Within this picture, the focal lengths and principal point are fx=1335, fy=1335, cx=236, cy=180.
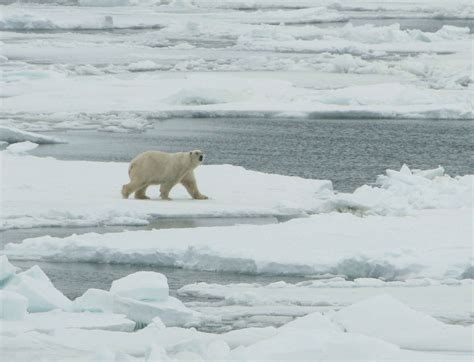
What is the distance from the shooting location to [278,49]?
99.1 feet

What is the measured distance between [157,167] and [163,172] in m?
0.07

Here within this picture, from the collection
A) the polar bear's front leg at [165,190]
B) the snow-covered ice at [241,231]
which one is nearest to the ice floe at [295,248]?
the snow-covered ice at [241,231]

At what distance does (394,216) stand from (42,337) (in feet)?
17.0

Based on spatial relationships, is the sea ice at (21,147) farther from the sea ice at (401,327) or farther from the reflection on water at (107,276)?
the sea ice at (401,327)

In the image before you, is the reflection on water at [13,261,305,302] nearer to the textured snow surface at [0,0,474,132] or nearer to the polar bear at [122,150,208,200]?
the polar bear at [122,150,208,200]

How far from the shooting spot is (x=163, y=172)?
1230 cm

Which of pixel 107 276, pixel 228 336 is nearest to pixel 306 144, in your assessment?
pixel 107 276

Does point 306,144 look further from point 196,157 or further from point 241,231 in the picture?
point 241,231

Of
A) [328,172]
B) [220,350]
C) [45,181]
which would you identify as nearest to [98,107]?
[328,172]

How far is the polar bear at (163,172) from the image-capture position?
12227mm

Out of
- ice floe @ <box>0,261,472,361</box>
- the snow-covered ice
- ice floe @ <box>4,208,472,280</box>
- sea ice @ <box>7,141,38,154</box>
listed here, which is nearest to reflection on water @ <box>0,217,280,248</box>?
the snow-covered ice

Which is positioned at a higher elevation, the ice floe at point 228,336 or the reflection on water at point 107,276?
the ice floe at point 228,336

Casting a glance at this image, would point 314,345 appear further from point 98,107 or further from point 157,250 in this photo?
point 98,107

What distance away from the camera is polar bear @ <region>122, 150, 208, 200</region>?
481 inches
